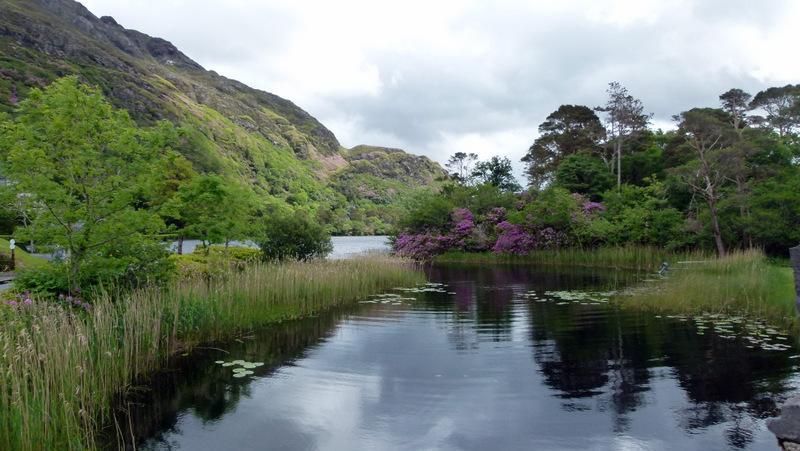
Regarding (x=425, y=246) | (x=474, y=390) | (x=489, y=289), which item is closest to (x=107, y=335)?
(x=474, y=390)

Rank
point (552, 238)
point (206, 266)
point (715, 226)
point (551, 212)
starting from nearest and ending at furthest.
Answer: point (206, 266), point (715, 226), point (551, 212), point (552, 238)

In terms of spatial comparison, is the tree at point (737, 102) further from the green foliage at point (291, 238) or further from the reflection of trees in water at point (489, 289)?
the green foliage at point (291, 238)

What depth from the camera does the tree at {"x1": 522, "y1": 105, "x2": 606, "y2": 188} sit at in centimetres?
4841

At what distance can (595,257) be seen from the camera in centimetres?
3036

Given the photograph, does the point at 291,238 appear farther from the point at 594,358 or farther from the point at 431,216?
the point at 431,216

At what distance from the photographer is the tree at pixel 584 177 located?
3897cm

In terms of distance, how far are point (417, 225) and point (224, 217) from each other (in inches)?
891

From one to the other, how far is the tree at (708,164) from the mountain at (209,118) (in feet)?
154

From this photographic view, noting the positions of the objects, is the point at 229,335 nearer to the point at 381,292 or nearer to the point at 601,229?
the point at 381,292

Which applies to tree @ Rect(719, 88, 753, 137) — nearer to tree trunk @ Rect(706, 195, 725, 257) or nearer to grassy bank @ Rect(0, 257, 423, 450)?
tree trunk @ Rect(706, 195, 725, 257)

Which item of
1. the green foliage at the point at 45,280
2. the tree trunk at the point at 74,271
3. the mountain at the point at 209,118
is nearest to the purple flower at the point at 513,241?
the tree trunk at the point at 74,271

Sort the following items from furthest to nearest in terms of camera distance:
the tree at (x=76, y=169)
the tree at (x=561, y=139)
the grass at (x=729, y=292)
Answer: the tree at (x=561, y=139) < the grass at (x=729, y=292) < the tree at (x=76, y=169)

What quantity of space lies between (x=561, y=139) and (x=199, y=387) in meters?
46.5

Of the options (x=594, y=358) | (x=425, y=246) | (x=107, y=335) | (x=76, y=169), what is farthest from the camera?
(x=425, y=246)
